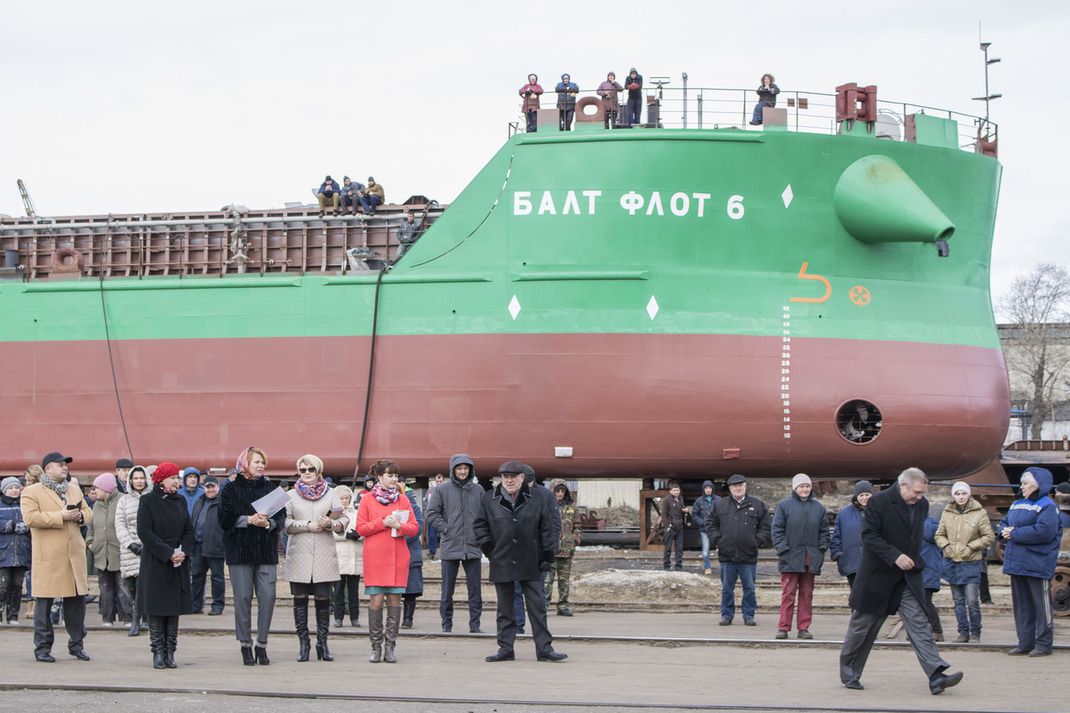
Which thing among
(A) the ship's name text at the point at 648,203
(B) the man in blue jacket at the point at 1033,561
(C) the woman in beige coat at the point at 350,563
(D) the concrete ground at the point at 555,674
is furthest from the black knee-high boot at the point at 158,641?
(A) the ship's name text at the point at 648,203

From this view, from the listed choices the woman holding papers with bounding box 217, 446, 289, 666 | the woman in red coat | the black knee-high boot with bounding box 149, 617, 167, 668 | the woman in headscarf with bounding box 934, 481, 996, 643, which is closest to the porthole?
the woman in headscarf with bounding box 934, 481, 996, 643

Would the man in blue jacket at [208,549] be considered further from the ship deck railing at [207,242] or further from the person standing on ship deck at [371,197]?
the person standing on ship deck at [371,197]

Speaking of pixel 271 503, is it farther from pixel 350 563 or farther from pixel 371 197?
pixel 371 197

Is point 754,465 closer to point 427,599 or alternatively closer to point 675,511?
point 675,511

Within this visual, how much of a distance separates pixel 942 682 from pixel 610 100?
16321 mm

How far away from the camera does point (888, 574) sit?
961 cm

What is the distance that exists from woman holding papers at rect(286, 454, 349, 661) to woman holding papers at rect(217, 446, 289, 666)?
17 centimetres

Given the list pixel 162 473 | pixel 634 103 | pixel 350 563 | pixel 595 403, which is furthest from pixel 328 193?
pixel 162 473

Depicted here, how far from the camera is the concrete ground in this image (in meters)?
8.93

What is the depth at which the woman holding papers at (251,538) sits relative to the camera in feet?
35.7

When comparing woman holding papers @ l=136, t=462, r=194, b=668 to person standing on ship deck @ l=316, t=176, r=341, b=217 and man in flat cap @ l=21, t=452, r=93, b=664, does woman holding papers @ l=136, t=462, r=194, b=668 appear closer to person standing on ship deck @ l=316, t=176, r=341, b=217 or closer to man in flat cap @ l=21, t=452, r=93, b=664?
man in flat cap @ l=21, t=452, r=93, b=664

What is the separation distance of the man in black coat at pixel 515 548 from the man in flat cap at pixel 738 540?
135 inches

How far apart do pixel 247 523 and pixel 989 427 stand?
55.9 ft

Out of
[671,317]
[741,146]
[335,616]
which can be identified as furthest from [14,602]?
[741,146]
